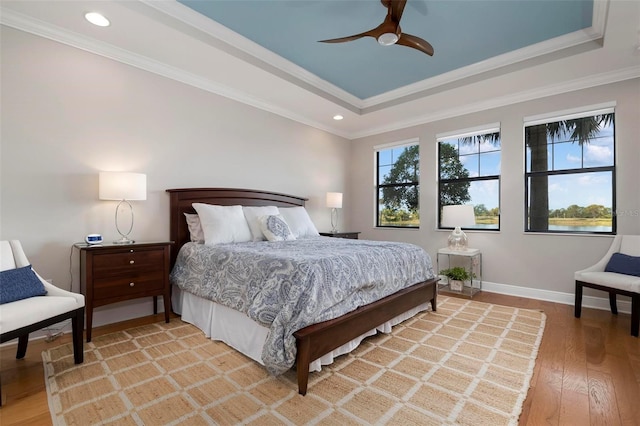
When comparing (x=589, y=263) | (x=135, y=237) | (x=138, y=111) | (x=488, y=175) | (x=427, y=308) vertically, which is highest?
(x=138, y=111)

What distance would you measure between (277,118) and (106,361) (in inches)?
142

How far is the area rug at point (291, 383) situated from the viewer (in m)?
1.65

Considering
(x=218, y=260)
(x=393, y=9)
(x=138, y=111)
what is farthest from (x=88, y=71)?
(x=393, y=9)

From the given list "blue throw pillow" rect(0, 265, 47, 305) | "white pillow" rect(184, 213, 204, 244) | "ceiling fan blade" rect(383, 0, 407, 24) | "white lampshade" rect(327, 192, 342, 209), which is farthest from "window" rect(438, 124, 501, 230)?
"blue throw pillow" rect(0, 265, 47, 305)

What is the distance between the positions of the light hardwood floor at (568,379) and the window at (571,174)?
1.30 metres

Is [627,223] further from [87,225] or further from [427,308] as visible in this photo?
[87,225]

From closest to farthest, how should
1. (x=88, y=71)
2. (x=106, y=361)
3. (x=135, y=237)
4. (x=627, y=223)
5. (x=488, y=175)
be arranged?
(x=106, y=361) → (x=88, y=71) → (x=135, y=237) → (x=627, y=223) → (x=488, y=175)

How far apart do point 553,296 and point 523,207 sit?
→ 1.16 metres

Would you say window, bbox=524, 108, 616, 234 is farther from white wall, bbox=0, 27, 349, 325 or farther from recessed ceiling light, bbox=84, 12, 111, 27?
recessed ceiling light, bbox=84, 12, 111, 27

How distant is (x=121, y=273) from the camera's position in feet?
8.86

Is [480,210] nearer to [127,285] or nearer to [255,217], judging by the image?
[255,217]

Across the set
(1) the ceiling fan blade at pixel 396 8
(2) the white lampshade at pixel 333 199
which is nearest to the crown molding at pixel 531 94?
(2) the white lampshade at pixel 333 199

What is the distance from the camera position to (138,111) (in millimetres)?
3217

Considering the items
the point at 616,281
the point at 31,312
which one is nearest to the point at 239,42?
the point at 31,312
